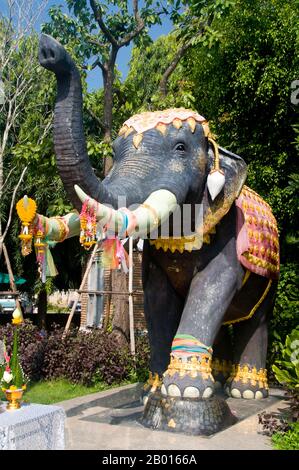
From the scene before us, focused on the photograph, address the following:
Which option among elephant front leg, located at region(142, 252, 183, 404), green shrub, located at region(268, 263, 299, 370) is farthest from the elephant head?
green shrub, located at region(268, 263, 299, 370)

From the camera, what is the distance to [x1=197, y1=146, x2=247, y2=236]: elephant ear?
4.95 meters

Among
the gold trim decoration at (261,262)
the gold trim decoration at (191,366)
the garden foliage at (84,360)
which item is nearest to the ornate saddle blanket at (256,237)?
the gold trim decoration at (261,262)

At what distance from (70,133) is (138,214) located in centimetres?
71

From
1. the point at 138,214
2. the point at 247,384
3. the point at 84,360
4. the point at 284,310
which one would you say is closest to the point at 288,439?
the point at 247,384

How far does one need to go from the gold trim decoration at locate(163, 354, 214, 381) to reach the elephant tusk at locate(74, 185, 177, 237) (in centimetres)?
119

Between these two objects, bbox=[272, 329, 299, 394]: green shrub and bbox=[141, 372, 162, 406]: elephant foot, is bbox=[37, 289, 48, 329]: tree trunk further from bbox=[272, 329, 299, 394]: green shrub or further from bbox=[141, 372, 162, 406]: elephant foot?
bbox=[272, 329, 299, 394]: green shrub

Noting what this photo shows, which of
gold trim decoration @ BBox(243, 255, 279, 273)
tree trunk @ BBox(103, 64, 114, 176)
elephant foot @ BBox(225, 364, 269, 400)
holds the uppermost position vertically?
tree trunk @ BBox(103, 64, 114, 176)

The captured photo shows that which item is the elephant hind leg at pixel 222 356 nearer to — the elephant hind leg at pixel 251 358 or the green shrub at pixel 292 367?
the elephant hind leg at pixel 251 358

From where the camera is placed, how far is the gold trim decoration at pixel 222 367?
6.19m

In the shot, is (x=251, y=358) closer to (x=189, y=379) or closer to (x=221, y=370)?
(x=221, y=370)

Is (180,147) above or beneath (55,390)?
above

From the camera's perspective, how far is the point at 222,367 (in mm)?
6219
